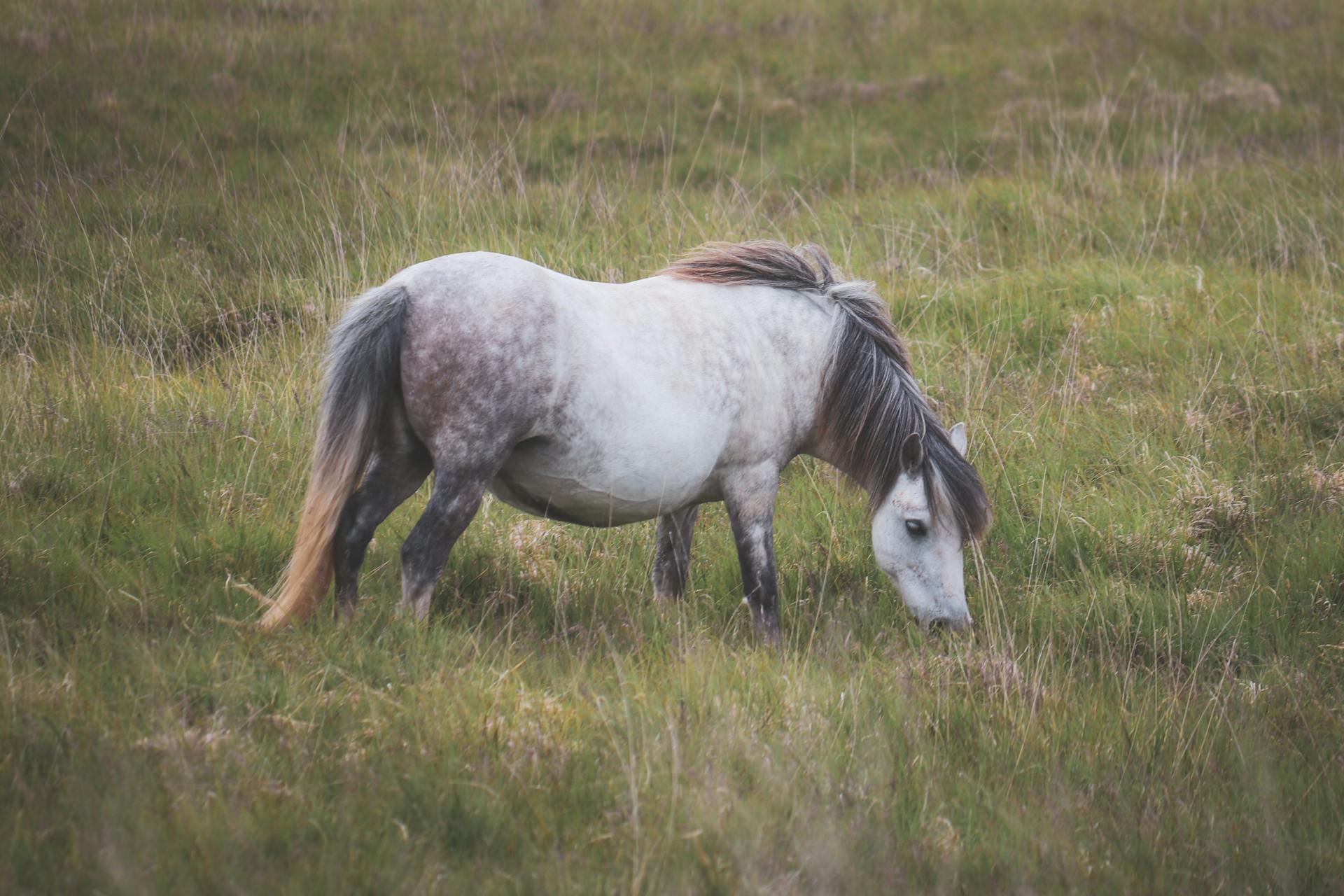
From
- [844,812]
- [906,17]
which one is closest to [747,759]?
[844,812]

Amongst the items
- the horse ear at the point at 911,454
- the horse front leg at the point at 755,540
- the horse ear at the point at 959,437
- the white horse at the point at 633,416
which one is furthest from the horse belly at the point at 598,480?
the horse ear at the point at 959,437

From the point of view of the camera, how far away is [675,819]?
9.73 feet

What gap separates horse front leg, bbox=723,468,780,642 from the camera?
4.52 metres

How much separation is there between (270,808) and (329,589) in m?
1.27

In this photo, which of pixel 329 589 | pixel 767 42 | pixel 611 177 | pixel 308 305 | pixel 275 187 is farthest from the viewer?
pixel 767 42

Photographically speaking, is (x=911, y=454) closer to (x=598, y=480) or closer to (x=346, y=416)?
(x=598, y=480)

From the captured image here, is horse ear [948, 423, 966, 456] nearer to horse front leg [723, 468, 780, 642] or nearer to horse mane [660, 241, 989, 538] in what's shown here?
horse mane [660, 241, 989, 538]

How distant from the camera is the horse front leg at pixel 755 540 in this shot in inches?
178

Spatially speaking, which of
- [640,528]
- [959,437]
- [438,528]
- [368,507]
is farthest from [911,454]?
[368,507]

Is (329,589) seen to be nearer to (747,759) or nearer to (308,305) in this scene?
(747,759)

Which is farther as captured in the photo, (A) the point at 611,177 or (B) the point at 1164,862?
(A) the point at 611,177

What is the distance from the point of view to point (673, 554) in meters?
4.88

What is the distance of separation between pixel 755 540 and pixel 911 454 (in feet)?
2.68

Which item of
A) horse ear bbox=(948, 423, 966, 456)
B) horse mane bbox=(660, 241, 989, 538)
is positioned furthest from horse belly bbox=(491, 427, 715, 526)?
horse ear bbox=(948, 423, 966, 456)
